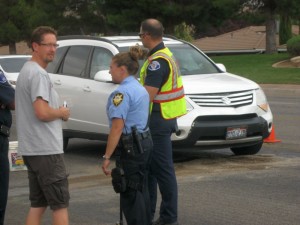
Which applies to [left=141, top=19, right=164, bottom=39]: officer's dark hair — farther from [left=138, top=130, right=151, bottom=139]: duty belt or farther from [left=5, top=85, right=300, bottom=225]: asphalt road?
[left=5, top=85, right=300, bottom=225]: asphalt road

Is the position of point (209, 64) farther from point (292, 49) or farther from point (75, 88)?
point (292, 49)

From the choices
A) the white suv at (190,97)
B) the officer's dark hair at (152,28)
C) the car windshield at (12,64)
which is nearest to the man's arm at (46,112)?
the officer's dark hair at (152,28)

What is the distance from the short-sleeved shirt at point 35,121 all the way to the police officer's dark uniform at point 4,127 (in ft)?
2.31

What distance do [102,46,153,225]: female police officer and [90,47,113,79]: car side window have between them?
17.5 ft

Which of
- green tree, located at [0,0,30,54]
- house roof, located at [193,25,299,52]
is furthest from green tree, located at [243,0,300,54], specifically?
green tree, located at [0,0,30,54]

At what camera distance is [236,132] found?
34.9 feet

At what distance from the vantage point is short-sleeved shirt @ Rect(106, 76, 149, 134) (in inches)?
246

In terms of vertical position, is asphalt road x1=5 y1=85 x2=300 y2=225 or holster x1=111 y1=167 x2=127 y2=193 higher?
holster x1=111 y1=167 x2=127 y2=193

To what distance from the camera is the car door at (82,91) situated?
11289 millimetres

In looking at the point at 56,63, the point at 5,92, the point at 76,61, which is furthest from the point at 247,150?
the point at 5,92

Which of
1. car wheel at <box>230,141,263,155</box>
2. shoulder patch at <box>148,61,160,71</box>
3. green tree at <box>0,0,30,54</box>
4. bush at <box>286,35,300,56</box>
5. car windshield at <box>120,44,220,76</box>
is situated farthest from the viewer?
green tree at <box>0,0,30,54</box>

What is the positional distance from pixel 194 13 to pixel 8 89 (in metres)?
38.4

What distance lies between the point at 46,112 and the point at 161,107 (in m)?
1.67

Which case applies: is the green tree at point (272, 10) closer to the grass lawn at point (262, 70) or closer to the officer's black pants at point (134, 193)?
the grass lawn at point (262, 70)
